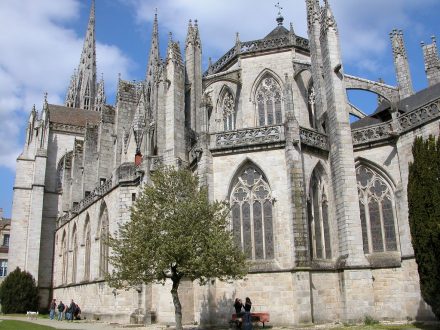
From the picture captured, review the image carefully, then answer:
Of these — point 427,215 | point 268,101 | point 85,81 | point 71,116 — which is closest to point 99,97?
point 85,81

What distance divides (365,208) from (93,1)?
7591 cm

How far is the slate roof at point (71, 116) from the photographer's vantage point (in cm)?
4383

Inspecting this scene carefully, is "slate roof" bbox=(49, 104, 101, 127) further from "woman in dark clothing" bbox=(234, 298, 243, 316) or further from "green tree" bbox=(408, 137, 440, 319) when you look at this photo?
"green tree" bbox=(408, 137, 440, 319)

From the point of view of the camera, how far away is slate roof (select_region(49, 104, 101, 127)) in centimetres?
4383

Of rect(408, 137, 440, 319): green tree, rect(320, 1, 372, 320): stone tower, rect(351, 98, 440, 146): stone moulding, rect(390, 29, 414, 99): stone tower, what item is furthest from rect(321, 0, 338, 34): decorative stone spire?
rect(408, 137, 440, 319): green tree

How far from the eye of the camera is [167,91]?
22703 millimetres

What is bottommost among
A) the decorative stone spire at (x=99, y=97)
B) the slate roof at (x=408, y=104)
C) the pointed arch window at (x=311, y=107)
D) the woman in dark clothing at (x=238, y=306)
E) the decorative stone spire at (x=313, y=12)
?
the woman in dark clothing at (x=238, y=306)

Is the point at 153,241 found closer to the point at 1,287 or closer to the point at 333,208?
the point at 333,208

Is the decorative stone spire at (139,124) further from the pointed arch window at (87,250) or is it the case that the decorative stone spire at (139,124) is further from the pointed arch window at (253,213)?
the pointed arch window at (87,250)

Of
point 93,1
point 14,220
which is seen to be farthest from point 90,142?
point 93,1

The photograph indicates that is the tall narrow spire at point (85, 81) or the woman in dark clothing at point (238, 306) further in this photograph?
the tall narrow spire at point (85, 81)

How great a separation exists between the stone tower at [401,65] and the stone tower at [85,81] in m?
52.4

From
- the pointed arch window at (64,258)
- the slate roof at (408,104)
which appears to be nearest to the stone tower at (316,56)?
the slate roof at (408,104)

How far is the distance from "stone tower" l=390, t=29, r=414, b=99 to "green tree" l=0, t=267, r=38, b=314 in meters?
29.7
